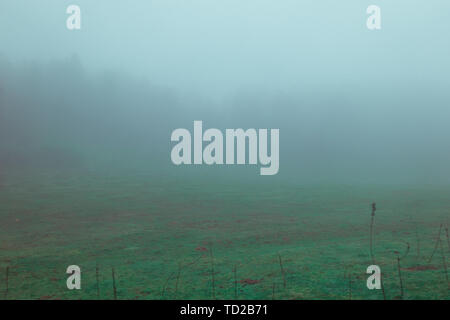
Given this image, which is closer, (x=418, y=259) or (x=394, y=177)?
(x=418, y=259)

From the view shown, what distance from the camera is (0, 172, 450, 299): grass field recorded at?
2484 millimetres

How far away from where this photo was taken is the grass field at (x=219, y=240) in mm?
2484

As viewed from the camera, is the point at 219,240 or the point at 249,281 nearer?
the point at 249,281

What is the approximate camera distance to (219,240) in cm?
349

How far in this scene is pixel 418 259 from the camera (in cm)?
286

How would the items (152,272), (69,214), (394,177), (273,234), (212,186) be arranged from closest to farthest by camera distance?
(152,272) → (273,234) → (69,214) → (212,186) → (394,177)

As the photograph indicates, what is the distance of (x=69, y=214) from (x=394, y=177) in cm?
458

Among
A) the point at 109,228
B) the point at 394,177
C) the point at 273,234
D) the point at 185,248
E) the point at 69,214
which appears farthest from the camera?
the point at 394,177

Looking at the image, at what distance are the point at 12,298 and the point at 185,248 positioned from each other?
4.01ft
